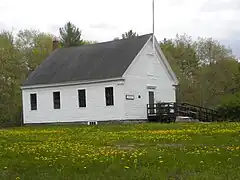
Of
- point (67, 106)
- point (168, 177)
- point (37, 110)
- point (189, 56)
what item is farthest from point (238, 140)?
point (189, 56)

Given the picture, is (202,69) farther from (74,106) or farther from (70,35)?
(74,106)

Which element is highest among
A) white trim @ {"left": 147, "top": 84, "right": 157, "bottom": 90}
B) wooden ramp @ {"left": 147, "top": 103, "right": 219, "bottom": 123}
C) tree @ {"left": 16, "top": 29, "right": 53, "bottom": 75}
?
tree @ {"left": 16, "top": 29, "right": 53, "bottom": 75}

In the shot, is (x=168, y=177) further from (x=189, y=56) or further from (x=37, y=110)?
(x=189, y=56)

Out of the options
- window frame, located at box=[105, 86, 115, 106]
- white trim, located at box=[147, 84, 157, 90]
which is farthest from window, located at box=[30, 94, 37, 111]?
white trim, located at box=[147, 84, 157, 90]

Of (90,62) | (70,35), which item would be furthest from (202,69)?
(90,62)

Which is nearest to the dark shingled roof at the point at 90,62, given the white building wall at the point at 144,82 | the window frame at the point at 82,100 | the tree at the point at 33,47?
the white building wall at the point at 144,82

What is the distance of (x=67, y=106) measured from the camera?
39.8 metres

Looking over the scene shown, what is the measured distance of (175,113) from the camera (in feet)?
125

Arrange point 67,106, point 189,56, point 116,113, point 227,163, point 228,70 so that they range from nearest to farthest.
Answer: point 227,163 < point 116,113 < point 67,106 < point 228,70 < point 189,56

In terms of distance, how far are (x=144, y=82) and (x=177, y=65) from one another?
26.1m

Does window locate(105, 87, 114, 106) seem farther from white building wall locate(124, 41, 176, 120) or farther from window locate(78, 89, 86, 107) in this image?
window locate(78, 89, 86, 107)

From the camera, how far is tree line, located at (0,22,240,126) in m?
49.2

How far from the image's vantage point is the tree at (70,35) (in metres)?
66.1

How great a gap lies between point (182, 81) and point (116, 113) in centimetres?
2635
